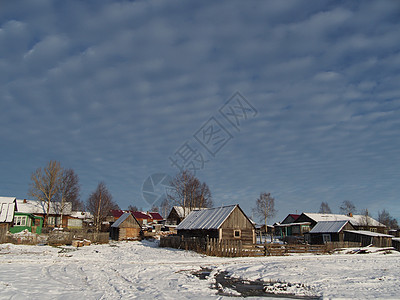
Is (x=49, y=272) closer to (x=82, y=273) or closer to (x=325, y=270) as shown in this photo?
(x=82, y=273)

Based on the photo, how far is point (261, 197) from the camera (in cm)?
8000

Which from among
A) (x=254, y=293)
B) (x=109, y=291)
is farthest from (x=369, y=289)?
(x=109, y=291)

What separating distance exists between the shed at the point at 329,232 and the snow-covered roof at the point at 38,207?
1944 inches

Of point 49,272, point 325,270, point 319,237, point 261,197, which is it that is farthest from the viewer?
point 261,197

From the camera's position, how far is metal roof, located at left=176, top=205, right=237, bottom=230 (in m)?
34.2

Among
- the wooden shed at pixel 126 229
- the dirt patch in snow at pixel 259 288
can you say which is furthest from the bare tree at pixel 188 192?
the dirt patch in snow at pixel 259 288

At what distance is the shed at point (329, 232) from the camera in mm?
46453

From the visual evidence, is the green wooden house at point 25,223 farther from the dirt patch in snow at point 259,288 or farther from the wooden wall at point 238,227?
the dirt patch in snow at point 259,288

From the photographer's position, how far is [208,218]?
36938 millimetres

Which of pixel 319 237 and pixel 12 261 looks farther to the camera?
pixel 319 237

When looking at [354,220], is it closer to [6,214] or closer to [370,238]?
[370,238]

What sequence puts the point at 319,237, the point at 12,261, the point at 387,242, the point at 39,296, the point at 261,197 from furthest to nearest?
the point at 261,197 < the point at 319,237 < the point at 387,242 < the point at 12,261 < the point at 39,296

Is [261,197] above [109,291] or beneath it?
above

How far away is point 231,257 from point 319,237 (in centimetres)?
2833
